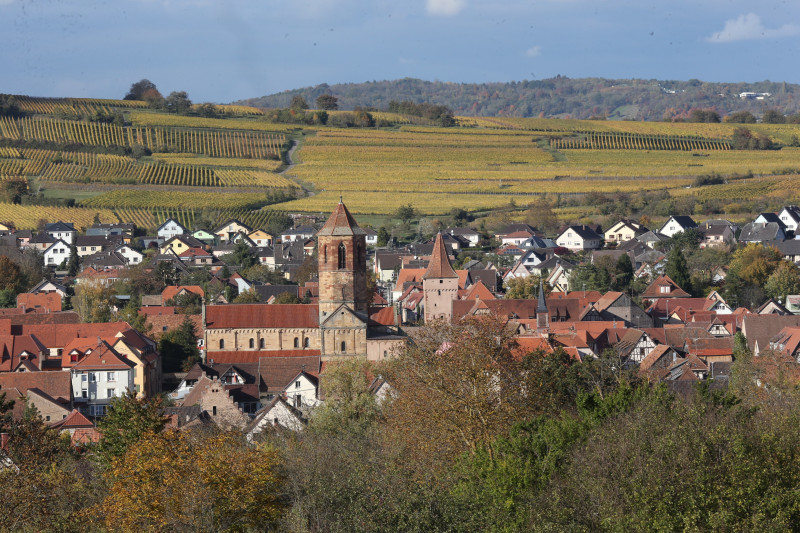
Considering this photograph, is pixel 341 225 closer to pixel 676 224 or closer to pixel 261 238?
pixel 676 224

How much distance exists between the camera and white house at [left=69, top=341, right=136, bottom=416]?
49156 mm

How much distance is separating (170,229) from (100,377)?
58008 millimetres

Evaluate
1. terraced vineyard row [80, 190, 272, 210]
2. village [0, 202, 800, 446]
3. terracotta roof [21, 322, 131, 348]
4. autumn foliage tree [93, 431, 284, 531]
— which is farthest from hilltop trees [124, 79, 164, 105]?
autumn foliage tree [93, 431, 284, 531]

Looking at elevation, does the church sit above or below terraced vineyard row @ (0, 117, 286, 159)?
below

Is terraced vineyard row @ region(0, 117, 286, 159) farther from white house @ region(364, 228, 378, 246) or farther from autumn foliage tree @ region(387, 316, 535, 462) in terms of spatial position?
Answer: autumn foliage tree @ region(387, 316, 535, 462)

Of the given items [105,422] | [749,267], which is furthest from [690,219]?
[105,422]

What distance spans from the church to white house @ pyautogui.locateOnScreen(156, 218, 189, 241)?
169 feet

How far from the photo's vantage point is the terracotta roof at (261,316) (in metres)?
55.9

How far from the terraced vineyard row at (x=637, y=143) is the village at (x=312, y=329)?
55.8 m

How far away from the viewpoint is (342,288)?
53875 millimetres

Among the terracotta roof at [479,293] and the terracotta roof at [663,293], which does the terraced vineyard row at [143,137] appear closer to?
the terracotta roof at [663,293]

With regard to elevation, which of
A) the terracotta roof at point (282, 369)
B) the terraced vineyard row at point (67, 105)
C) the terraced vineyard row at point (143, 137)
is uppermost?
the terraced vineyard row at point (67, 105)

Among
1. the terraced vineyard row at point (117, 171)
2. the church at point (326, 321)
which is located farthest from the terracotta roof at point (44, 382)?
the terraced vineyard row at point (117, 171)

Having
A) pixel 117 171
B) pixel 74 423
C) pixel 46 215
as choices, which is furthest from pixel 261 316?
pixel 117 171
